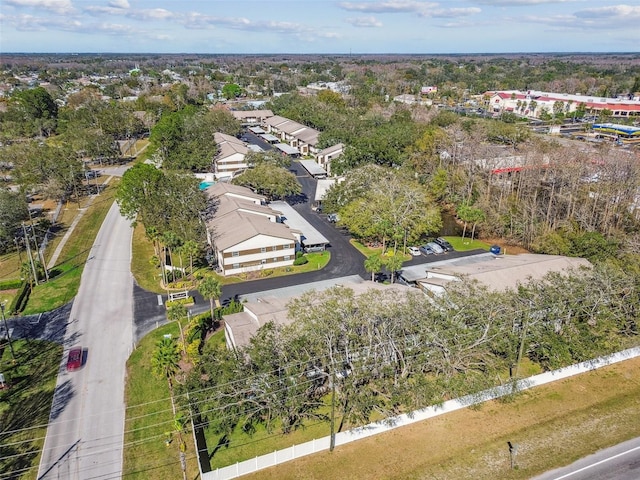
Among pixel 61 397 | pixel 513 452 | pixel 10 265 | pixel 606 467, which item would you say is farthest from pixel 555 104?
pixel 61 397

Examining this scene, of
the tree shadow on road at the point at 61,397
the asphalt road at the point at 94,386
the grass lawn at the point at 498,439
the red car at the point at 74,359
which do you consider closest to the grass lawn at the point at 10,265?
the asphalt road at the point at 94,386

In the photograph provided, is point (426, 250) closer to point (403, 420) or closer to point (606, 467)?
point (403, 420)

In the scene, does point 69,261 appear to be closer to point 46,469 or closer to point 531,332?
point 46,469

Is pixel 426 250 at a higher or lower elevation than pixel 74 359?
higher

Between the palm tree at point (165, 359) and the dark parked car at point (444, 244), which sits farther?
the dark parked car at point (444, 244)

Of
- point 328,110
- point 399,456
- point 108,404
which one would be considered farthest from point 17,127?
point 399,456

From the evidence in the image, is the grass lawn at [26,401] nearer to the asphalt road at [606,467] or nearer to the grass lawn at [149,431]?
the grass lawn at [149,431]

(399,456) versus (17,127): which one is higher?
(17,127)
